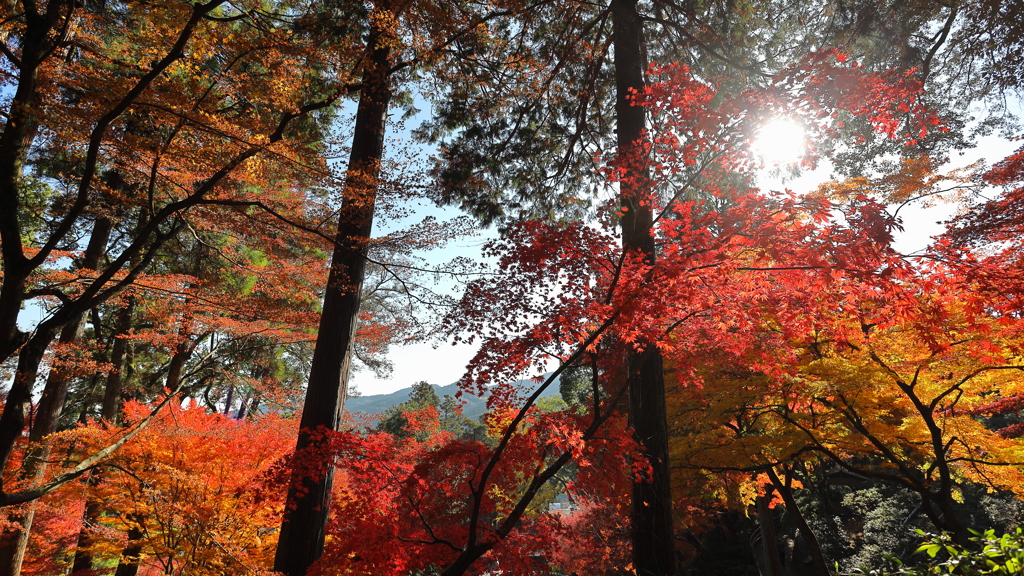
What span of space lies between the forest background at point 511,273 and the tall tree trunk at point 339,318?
0.04 m

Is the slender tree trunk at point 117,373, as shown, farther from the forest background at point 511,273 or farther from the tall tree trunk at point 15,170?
the tall tree trunk at point 15,170

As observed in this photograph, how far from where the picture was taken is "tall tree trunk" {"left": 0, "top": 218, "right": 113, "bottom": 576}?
25.4ft

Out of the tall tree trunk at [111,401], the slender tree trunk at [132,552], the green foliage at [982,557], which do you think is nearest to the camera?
the green foliage at [982,557]

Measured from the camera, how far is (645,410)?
17.0ft

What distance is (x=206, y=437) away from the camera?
826 cm

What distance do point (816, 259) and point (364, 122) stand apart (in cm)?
605

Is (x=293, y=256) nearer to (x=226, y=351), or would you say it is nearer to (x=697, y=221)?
(x=226, y=351)

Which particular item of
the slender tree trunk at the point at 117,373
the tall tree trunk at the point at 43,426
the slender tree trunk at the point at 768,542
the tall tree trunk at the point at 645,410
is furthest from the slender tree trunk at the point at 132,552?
the slender tree trunk at the point at 768,542

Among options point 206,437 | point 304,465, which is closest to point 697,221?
point 304,465

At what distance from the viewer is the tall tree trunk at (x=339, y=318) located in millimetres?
4996

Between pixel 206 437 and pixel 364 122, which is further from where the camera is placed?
pixel 206 437

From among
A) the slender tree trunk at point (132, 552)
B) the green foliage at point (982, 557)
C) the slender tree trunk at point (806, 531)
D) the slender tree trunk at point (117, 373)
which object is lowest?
the slender tree trunk at point (132, 552)

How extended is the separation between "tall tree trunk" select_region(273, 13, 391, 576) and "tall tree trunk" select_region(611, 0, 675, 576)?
3.44 m

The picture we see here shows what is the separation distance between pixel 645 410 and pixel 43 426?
11.1m
